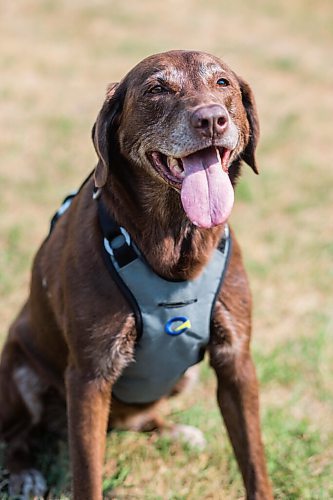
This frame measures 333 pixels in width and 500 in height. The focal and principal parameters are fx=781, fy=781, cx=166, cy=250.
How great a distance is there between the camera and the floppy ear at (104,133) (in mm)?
3006

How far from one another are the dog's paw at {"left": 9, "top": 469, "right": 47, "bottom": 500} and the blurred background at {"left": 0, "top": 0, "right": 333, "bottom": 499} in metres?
0.09

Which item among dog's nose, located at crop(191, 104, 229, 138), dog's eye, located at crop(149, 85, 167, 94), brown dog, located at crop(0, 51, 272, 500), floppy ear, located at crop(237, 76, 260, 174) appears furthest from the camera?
floppy ear, located at crop(237, 76, 260, 174)

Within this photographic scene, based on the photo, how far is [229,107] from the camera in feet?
10.3

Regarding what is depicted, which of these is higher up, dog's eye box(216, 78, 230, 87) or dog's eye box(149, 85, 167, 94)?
dog's eye box(149, 85, 167, 94)

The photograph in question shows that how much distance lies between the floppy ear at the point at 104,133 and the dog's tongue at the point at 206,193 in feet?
1.06

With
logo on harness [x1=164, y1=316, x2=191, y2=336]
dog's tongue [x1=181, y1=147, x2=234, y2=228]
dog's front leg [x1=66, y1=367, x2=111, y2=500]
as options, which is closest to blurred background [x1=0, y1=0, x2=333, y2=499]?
dog's front leg [x1=66, y1=367, x2=111, y2=500]

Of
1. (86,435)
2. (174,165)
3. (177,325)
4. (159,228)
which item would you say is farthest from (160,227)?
(86,435)

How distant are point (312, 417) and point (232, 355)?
54.1 inches

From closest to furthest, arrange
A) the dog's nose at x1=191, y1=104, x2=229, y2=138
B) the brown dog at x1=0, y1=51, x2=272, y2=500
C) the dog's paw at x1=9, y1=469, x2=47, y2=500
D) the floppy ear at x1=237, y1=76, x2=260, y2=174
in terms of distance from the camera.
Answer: the dog's nose at x1=191, y1=104, x2=229, y2=138 < the brown dog at x1=0, y1=51, x2=272, y2=500 < the floppy ear at x1=237, y1=76, x2=260, y2=174 < the dog's paw at x1=9, y1=469, x2=47, y2=500

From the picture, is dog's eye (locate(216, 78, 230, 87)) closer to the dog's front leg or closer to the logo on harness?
the logo on harness

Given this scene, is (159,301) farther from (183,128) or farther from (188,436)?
(188,436)

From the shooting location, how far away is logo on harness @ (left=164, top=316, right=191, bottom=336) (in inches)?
124

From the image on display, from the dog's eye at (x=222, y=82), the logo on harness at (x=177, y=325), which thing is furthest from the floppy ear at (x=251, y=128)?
the logo on harness at (x=177, y=325)

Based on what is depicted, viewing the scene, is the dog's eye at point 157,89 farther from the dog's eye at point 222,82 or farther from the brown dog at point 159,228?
the dog's eye at point 222,82
